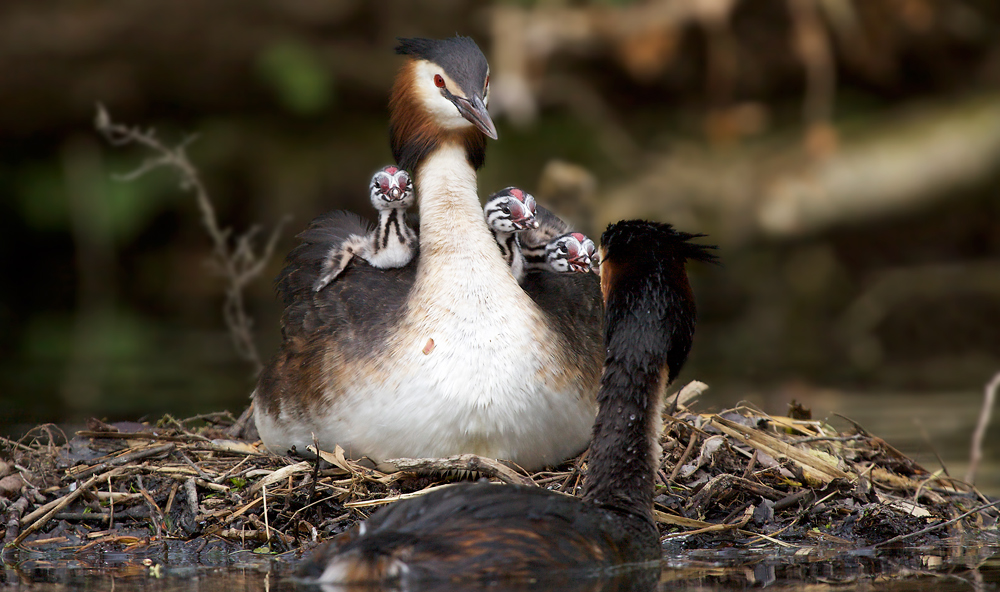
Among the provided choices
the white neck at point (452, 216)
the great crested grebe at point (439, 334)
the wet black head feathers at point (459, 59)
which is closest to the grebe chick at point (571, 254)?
the great crested grebe at point (439, 334)

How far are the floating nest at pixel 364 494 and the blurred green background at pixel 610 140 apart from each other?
603 cm

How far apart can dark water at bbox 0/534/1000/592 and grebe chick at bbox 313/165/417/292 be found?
1478 mm

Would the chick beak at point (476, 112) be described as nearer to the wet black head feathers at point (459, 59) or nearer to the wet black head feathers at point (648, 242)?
the wet black head feathers at point (459, 59)

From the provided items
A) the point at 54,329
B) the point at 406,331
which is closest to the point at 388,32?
the point at 54,329

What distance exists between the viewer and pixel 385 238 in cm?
550

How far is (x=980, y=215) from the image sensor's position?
1472 cm

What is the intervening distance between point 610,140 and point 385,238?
9.38 meters

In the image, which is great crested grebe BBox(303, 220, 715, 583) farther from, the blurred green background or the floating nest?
the blurred green background

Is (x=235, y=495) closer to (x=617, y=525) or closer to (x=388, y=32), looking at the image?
(x=617, y=525)

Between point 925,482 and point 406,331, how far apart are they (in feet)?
8.00

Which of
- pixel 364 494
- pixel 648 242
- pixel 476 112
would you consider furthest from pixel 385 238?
pixel 648 242

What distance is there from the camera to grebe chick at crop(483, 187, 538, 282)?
542 centimetres

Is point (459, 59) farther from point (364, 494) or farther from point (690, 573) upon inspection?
point (690, 573)

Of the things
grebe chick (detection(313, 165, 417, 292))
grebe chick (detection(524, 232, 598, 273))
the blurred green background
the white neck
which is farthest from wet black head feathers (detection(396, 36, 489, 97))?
the blurred green background
